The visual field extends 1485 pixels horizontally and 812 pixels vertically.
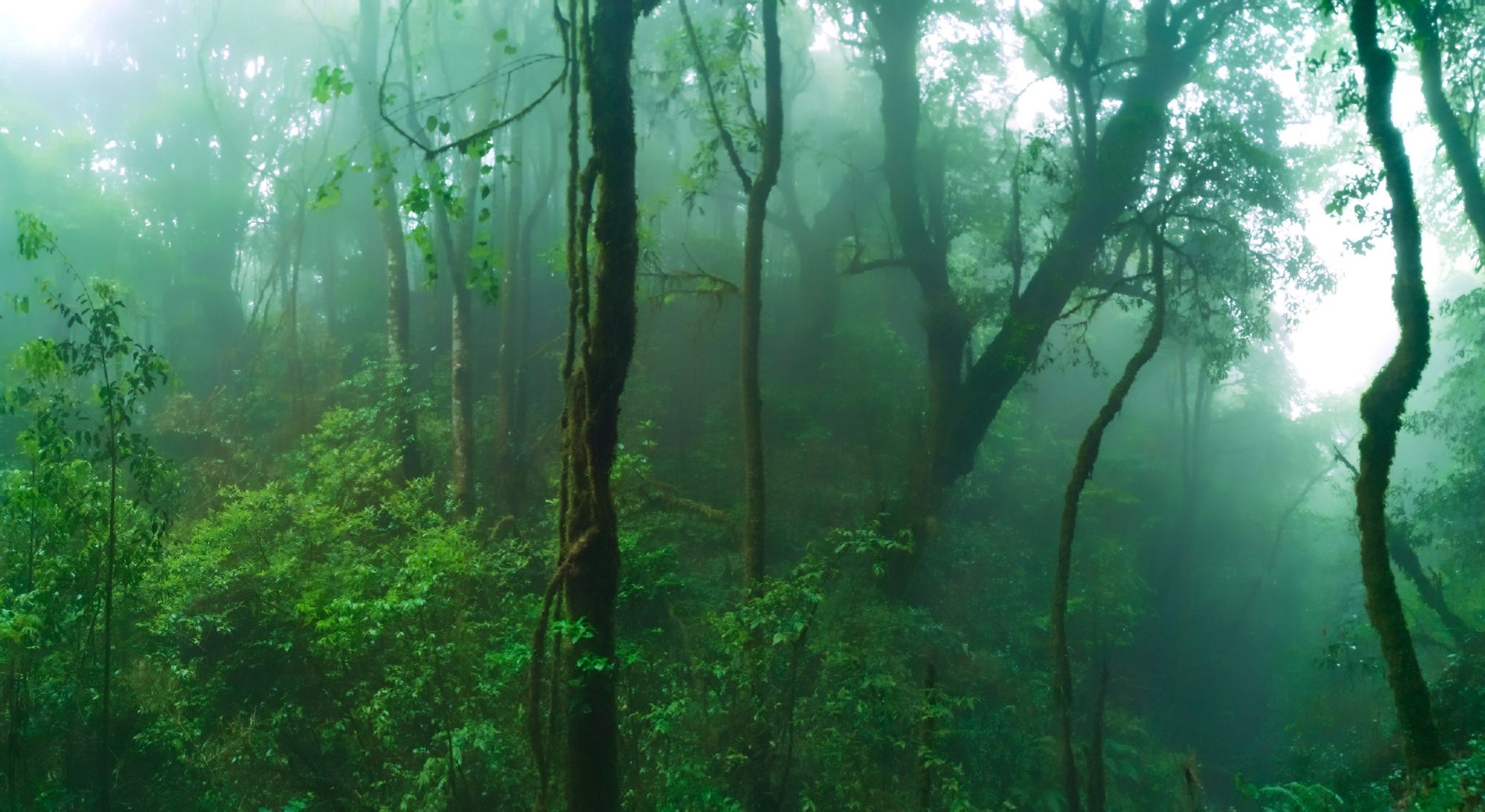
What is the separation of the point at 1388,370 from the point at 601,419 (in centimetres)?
646

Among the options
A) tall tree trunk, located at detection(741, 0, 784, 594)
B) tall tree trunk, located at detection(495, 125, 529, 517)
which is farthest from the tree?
tall tree trunk, located at detection(495, 125, 529, 517)

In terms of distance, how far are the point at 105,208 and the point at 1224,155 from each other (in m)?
27.8

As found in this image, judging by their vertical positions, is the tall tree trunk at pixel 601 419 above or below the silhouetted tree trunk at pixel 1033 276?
below

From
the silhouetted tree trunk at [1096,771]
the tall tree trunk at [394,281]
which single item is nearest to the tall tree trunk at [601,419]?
the silhouetted tree trunk at [1096,771]

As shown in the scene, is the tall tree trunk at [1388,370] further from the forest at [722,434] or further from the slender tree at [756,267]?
the slender tree at [756,267]

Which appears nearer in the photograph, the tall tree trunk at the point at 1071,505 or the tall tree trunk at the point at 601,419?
the tall tree trunk at the point at 601,419

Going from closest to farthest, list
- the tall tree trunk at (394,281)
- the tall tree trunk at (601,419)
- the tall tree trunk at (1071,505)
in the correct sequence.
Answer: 1. the tall tree trunk at (601,419)
2. the tall tree trunk at (1071,505)
3. the tall tree trunk at (394,281)

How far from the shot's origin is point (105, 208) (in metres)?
23.6

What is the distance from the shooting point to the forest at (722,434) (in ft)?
21.3

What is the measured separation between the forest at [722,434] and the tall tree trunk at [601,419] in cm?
3

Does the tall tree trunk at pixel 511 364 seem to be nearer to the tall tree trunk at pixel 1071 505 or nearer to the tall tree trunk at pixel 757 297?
the tall tree trunk at pixel 757 297

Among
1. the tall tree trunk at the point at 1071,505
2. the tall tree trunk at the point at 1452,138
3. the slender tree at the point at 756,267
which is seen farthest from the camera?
the tall tree trunk at the point at 1071,505

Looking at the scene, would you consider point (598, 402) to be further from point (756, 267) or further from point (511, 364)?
point (511, 364)

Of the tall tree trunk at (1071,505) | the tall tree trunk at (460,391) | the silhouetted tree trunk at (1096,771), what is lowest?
the silhouetted tree trunk at (1096,771)
